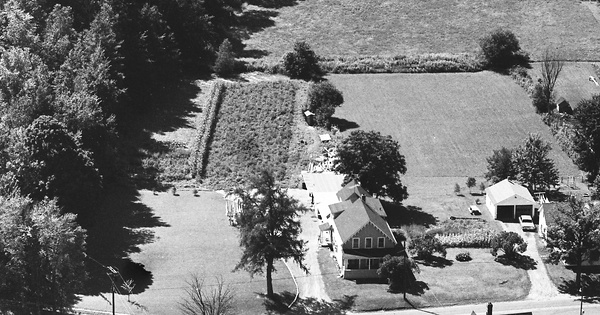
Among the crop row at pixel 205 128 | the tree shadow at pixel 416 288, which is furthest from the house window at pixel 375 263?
the crop row at pixel 205 128

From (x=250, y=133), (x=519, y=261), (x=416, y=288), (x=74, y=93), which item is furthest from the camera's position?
(x=250, y=133)

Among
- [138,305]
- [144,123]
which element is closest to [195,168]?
[144,123]

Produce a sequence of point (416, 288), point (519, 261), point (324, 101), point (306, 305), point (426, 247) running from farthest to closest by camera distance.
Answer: point (324, 101)
point (519, 261)
point (426, 247)
point (416, 288)
point (306, 305)

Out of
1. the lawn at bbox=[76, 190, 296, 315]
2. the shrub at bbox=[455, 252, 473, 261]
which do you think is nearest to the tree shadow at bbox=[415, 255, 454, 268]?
the shrub at bbox=[455, 252, 473, 261]

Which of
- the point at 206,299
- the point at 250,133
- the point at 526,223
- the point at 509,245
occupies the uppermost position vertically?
the point at 250,133

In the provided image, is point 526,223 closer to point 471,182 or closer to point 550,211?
point 550,211

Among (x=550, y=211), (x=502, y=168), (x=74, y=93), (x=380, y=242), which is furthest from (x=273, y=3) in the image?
(x=380, y=242)
